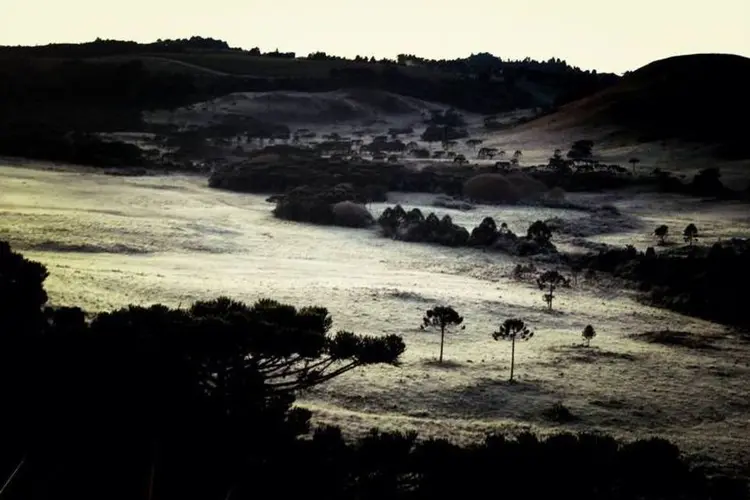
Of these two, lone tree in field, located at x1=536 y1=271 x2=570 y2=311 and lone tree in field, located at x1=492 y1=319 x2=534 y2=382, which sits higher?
lone tree in field, located at x1=536 y1=271 x2=570 y2=311

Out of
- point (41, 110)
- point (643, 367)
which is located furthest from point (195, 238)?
point (41, 110)

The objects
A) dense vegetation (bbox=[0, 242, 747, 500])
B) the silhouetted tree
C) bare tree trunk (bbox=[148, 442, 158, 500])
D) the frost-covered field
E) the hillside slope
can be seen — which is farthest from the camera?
the hillside slope

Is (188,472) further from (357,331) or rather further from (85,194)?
(85,194)

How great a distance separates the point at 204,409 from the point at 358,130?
9490 centimetres

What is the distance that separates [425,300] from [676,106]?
228ft

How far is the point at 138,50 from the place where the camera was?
151 metres

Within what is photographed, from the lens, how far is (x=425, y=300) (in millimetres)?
26672

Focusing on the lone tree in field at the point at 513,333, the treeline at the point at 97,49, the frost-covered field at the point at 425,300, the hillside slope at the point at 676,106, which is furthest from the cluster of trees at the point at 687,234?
the treeline at the point at 97,49

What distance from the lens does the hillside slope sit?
78.8 metres

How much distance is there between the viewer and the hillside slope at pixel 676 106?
258ft

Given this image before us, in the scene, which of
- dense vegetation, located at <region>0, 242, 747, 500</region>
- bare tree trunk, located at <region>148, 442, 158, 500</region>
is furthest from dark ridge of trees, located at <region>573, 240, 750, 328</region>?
bare tree trunk, located at <region>148, 442, 158, 500</region>

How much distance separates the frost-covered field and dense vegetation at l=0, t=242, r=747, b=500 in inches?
170

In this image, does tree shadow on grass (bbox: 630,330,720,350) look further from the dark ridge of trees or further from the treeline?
the treeline

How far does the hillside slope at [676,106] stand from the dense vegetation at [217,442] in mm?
Answer: 65972
